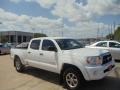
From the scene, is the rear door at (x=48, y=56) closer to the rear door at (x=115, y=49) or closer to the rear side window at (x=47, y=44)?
the rear side window at (x=47, y=44)

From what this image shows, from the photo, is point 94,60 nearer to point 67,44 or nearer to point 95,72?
point 95,72

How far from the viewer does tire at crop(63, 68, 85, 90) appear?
23.0ft

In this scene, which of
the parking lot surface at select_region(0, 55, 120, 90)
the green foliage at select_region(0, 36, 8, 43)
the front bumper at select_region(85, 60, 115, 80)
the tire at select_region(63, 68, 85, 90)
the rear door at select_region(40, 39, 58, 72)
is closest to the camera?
the front bumper at select_region(85, 60, 115, 80)

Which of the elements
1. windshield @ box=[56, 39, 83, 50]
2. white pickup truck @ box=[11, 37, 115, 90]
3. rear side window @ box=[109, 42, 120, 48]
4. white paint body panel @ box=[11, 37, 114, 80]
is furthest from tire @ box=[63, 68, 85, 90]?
rear side window @ box=[109, 42, 120, 48]

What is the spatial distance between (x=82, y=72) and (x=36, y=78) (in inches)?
129

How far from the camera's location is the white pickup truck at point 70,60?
22.4 feet

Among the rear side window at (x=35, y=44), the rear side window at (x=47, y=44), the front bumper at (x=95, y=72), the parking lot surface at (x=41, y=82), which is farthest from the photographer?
the rear side window at (x=35, y=44)

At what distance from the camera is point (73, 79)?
23.7 ft

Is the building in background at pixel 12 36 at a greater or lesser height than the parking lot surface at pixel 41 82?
greater

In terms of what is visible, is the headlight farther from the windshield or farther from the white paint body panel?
the windshield

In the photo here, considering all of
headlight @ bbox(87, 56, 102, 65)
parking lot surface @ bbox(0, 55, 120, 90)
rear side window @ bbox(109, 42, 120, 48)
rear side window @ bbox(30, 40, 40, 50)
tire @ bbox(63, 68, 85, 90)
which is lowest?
parking lot surface @ bbox(0, 55, 120, 90)

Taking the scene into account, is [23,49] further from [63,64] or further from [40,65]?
[63,64]

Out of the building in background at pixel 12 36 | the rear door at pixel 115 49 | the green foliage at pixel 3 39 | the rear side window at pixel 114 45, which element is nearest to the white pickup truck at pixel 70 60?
the rear door at pixel 115 49

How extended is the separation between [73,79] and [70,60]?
67 cm
